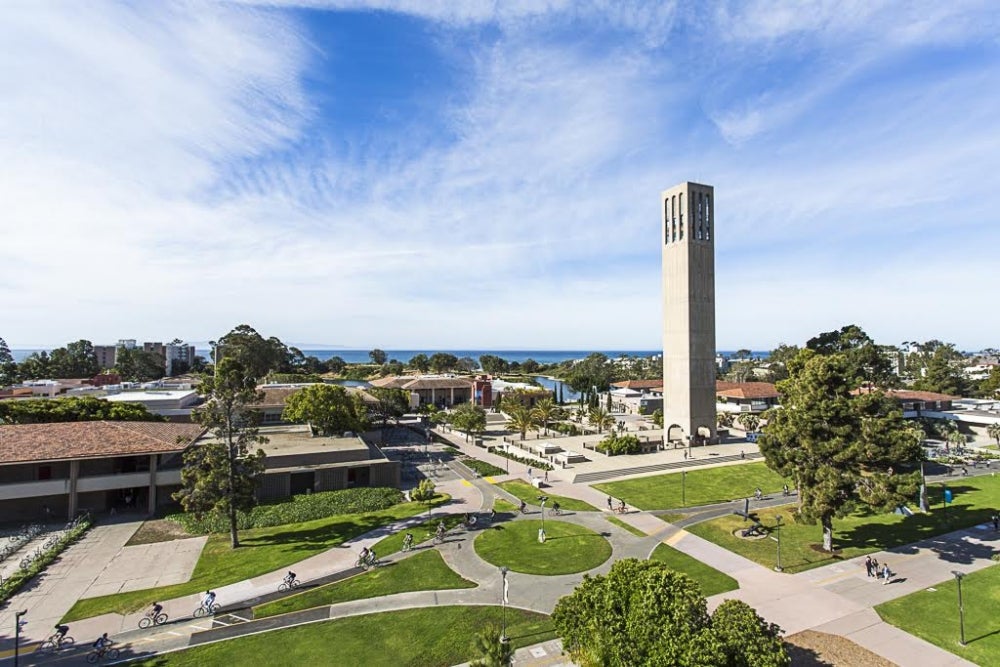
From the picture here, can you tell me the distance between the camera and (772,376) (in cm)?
13350

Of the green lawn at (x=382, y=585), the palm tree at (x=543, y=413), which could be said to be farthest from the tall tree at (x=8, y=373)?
the green lawn at (x=382, y=585)

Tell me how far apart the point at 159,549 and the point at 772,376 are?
140m

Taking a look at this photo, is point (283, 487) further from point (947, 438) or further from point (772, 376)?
point (772, 376)

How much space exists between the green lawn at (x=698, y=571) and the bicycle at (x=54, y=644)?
28309 millimetres

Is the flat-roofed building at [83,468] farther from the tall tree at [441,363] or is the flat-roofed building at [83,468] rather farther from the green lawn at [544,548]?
the tall tree at [441,363]

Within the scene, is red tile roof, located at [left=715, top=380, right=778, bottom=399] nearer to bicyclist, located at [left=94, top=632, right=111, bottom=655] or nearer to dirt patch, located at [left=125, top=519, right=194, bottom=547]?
dirt patch, located at [left=125, top=519, right=194, bottom=547]

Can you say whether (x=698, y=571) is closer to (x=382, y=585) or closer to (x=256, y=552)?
(x=382, y=585)

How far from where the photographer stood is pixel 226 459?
33969 millimetres

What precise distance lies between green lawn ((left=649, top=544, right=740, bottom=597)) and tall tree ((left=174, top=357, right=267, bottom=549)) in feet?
90.9

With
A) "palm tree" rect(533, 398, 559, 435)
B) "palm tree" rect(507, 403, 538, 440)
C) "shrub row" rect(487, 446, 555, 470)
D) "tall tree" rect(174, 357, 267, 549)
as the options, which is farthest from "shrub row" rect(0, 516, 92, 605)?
"palm tree" rect(533, 398, 559, 435)

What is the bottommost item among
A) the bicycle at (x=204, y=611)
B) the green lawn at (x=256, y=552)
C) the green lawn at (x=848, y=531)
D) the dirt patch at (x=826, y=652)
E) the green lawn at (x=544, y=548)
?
the green lawn at (x=256, y=552)

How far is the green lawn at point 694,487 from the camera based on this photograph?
42.4 meters

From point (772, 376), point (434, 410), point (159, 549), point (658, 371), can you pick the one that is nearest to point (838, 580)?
point (159, 549)

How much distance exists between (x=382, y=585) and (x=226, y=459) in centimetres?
1515
